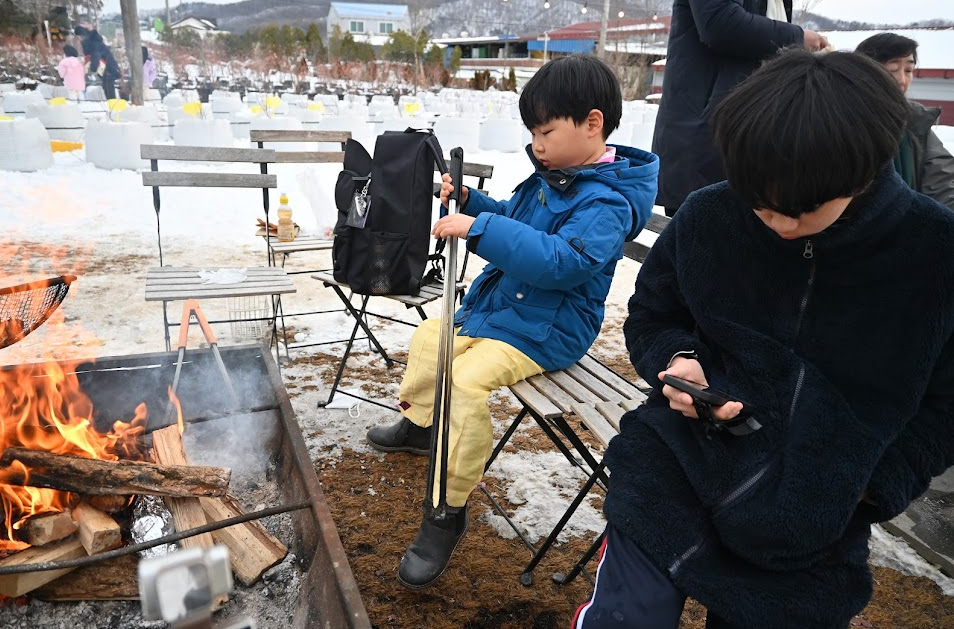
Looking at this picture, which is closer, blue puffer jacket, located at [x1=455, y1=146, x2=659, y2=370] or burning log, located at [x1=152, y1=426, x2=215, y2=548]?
burning log, located at [x1=152, y1=426, x2=215, y2=548]

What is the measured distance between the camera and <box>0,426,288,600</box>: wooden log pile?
1820 mm

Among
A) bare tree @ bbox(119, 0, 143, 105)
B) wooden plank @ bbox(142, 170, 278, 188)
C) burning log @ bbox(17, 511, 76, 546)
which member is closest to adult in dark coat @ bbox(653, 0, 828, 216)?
wooden plank @ bbox(142, 170, 278, 188)

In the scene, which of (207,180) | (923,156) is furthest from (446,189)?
(923,156)

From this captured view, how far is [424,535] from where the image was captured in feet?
7.33

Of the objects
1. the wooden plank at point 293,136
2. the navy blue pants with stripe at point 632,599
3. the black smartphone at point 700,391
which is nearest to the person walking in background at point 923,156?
the black smartphone at point 700,391

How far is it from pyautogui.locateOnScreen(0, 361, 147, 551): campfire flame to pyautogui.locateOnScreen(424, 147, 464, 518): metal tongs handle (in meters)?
1.05

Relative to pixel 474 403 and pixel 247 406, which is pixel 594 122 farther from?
pixel 247 406

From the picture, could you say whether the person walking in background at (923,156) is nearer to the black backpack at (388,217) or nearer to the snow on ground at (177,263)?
the snow on ground at (177,263)

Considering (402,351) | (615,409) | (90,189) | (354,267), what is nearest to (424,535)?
(615,409)

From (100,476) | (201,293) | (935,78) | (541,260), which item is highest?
(935,78)

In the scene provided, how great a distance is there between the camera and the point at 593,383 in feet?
7.64

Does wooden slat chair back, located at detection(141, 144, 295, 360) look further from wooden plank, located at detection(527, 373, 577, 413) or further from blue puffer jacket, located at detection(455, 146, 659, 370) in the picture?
wooden plank, located at detection(527, 373, 577, 413)

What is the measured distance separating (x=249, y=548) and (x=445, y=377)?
0.80m

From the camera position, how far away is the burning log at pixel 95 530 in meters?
1.83
